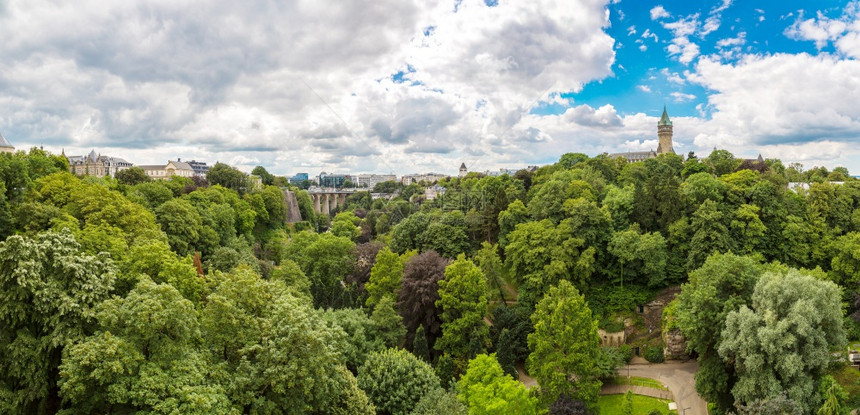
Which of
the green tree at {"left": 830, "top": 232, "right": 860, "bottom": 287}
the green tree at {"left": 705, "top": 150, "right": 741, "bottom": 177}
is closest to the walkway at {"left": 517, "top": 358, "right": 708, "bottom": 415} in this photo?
the green tree at {"left": 830, "top": 232, "right": 860, "bottom": 287}

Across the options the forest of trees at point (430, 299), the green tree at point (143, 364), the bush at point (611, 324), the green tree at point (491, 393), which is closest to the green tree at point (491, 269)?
the forest of trees at point (430, 299)

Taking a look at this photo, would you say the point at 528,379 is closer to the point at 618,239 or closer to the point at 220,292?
the point at 618,239

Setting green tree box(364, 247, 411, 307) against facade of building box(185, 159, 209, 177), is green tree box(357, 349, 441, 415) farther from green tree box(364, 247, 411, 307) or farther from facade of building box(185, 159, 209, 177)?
facade of building box(185, 159, 209, 177)

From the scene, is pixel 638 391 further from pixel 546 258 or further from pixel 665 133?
pixel 665 133

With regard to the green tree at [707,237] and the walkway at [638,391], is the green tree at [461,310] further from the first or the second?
the green tree at [707,237]

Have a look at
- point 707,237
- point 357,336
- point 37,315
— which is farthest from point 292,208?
point 37,315

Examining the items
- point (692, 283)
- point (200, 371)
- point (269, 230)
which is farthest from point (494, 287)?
point (269, 230)
